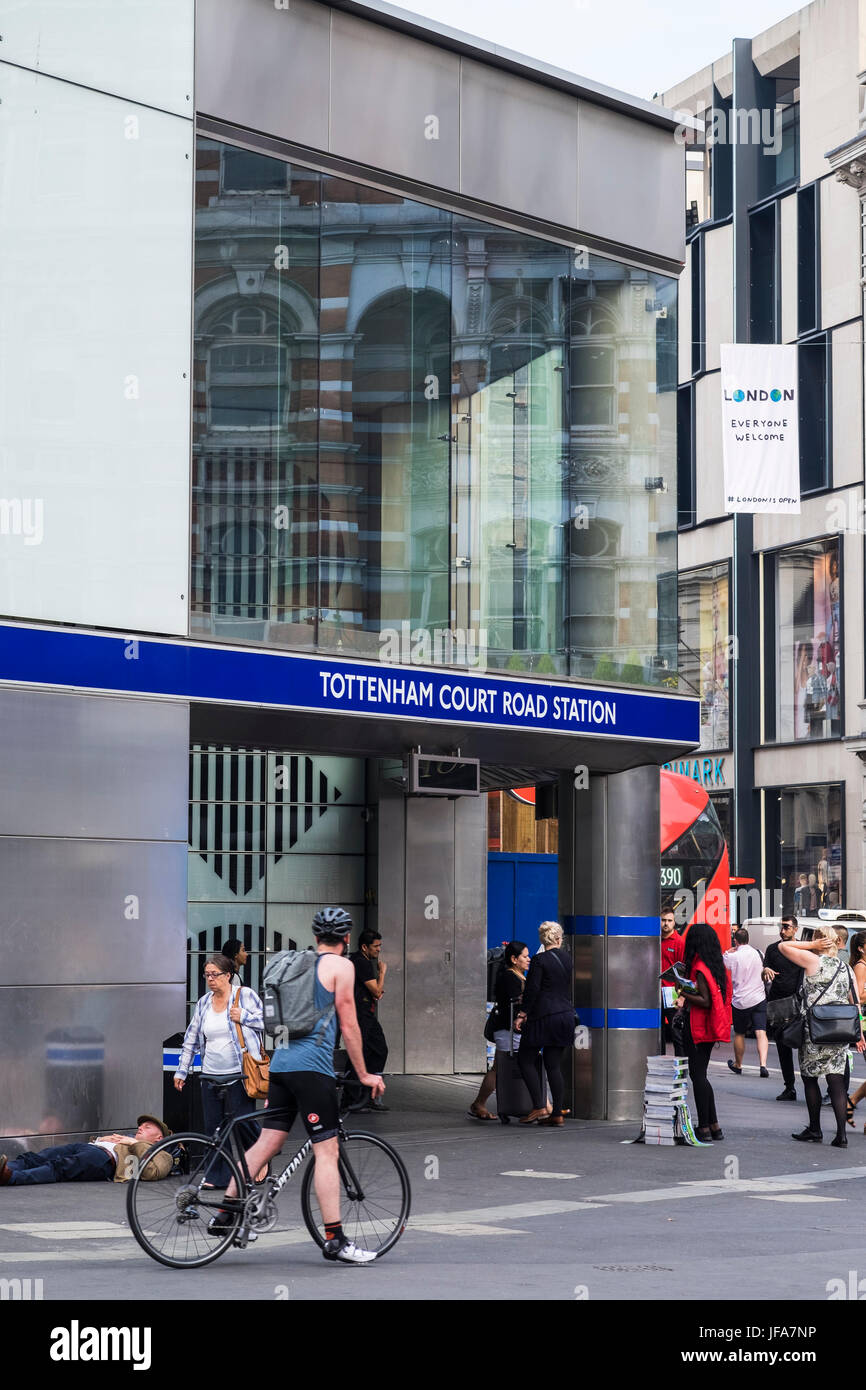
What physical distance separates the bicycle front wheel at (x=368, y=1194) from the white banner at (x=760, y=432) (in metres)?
24.4

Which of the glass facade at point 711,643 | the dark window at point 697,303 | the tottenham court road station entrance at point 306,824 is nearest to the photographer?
the tottenham court road station entrance at point 306,824

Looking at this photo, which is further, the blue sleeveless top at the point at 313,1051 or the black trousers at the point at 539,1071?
the black trousers at the point at 539,1071

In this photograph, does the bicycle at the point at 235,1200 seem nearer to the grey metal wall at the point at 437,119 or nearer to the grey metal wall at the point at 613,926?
the grey metal wall at the point at 613,926

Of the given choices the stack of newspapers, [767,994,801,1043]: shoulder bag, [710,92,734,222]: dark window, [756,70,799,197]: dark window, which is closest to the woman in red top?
the stack of newspapers

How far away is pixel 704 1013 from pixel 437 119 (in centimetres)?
799

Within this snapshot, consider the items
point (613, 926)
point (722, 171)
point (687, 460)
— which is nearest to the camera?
point (613, 926)

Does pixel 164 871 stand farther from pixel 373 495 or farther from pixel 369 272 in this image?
pixel 369 272

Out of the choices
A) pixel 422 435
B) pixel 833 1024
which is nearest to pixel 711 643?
pixel 422 435

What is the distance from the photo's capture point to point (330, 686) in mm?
15703

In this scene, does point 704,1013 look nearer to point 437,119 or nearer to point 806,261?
point 437,119

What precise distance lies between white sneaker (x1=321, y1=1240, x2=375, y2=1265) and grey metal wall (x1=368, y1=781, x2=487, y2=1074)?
40.2 ft

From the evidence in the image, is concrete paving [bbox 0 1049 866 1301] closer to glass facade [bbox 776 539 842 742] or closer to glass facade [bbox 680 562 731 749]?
glass facade [bbox 776 539 842 742]

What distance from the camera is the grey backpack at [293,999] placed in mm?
9438

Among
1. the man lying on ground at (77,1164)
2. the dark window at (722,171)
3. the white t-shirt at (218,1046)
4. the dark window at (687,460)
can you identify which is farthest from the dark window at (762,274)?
the white t-shirt at (218,1046)
